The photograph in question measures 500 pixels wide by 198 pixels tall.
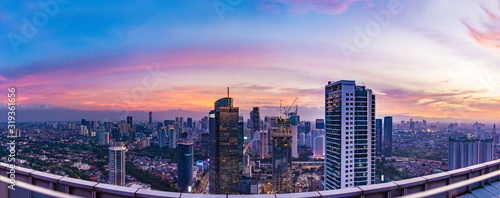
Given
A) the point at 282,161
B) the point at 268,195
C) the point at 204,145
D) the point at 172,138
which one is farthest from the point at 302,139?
the point at 268,195

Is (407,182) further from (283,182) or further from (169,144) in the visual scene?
(169,144)

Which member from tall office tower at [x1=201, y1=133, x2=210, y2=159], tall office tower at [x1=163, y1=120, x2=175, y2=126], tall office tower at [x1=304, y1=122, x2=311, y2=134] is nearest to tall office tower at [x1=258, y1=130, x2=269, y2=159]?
tall office tower at [x1=201, y1=133, x2=210, y2=159]

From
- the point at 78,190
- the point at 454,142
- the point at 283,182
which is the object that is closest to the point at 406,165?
the point at 454,142

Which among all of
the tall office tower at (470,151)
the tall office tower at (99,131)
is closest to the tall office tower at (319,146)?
the tall office tower at (470,151)

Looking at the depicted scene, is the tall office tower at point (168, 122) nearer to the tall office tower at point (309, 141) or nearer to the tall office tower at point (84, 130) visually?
the tall office tower at point (84, 130)

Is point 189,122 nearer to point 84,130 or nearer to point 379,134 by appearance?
point 84,130

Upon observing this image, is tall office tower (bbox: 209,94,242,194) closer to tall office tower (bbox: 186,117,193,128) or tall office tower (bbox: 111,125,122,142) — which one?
tall office tower (bbox: 111,125,122,142)
